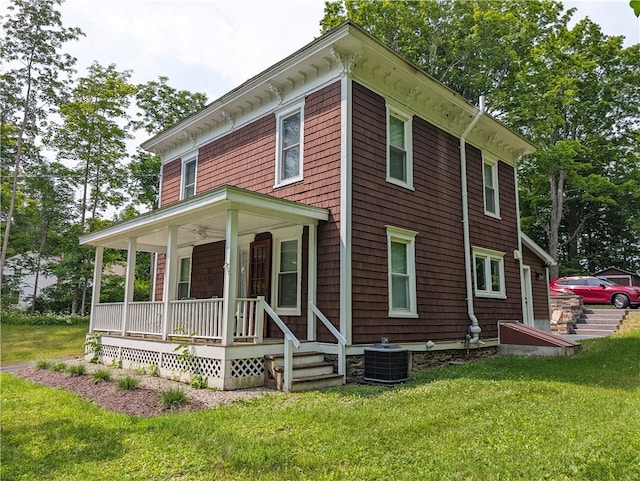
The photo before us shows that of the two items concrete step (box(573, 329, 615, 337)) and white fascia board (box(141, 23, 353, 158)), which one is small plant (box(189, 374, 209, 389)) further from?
concrete step (box(573, 329, 615, 337))

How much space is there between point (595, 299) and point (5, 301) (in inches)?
1129

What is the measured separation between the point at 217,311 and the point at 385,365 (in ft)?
9.55

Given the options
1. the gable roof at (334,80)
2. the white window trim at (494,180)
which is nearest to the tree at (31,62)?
the gable roof at (334,80)

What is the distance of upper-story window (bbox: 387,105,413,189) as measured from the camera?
30.1 feet

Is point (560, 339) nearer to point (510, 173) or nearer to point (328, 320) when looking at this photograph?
point (510, 173)

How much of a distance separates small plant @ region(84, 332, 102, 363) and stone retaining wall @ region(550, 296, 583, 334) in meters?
14.4

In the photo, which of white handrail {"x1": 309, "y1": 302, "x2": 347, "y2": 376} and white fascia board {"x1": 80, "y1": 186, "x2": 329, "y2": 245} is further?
white handrail {"x1": 309, "y1": 302, "x2": 347, "y2": 376}

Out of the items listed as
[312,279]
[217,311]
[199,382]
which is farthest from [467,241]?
[199,382]

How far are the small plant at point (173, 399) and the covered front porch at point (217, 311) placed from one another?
85 centimetres

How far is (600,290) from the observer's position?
60.4 ft

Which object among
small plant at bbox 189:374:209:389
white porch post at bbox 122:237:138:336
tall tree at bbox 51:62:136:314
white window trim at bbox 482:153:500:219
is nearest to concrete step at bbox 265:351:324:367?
small plant at bbox 189:374:209:389

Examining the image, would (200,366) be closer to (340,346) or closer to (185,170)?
(340,346)

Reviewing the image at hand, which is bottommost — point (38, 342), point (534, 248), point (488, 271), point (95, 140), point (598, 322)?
point (38, 342)

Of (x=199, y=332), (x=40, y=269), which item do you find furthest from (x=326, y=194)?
(x=40, y=269)
